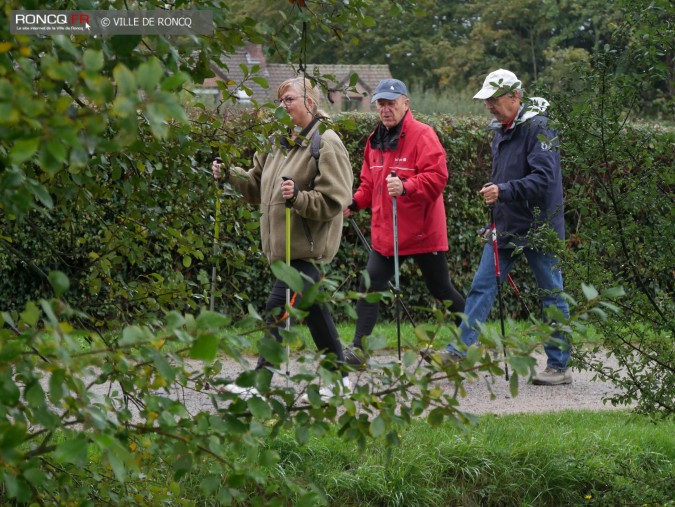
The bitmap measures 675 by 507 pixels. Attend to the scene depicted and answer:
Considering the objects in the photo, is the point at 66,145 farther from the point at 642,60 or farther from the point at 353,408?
the point at 642,60

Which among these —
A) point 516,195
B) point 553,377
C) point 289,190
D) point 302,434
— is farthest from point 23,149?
point 553,377

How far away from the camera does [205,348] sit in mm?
1682

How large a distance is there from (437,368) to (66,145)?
918mm

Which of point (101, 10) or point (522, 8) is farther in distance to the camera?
point (522, 8)

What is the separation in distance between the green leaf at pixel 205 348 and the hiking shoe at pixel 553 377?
18.9 ft

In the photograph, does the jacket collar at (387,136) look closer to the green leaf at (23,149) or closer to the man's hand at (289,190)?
the man's hand at (289,190)

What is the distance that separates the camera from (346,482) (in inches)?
172

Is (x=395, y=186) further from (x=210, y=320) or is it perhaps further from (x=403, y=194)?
(x=210, y=320)

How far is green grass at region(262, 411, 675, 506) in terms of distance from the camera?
14.4ft

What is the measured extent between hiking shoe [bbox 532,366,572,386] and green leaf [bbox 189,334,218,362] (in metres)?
5.77

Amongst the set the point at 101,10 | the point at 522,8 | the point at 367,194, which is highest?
the point at 522,8

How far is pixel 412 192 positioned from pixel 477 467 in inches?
107

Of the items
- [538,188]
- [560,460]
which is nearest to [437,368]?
[560,460]

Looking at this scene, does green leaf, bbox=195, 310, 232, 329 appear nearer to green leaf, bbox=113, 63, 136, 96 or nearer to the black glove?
green leaf, bbox=113, 63, 136, 96
